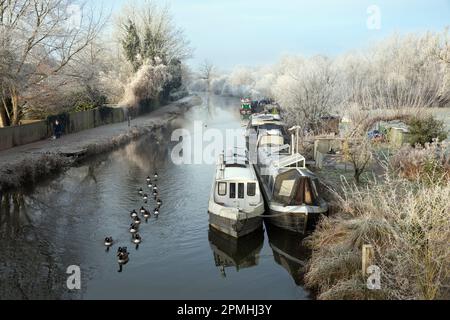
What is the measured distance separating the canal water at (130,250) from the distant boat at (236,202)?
0.58m

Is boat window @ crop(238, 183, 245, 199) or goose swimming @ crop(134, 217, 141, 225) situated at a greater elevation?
boat window @ crop(238, 183, 245, 199)

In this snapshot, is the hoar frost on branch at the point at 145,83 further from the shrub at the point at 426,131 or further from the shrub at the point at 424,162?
the shrub at the point at 424,162

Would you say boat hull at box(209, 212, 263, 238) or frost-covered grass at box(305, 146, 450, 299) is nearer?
frost-covered grass at box(305, 146, 450, 299)

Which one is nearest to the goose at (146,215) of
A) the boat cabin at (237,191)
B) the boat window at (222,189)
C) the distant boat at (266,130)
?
the boat cabin at (237,191)

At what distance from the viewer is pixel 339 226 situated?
13.7 meters

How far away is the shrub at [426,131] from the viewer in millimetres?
22422

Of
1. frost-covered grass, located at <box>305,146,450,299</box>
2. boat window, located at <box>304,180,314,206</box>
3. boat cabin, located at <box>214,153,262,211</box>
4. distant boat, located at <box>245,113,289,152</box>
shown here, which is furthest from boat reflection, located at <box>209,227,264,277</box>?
distant boat, located at <box>245,113,289,152</box>

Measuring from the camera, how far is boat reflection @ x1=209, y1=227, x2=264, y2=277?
47.2 feet

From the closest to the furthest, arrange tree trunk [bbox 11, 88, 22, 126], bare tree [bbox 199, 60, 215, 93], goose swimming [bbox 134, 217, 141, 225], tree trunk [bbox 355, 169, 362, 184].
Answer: goose swimming [bbox 134, 217, 141, 225], tree trunk [bbox 355, 169, 362, 184], tree trunk [bbox 11, 88, 22, 126], bare tree [bbox 199, 60, 215, 93]

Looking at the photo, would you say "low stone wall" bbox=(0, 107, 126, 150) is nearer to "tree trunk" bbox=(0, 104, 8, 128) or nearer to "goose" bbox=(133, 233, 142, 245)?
"tree trunk" bbox=(0, 104, 8, 128)

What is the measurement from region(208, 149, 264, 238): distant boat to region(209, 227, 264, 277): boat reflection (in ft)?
0.86

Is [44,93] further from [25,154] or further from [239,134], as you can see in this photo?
[239,134]

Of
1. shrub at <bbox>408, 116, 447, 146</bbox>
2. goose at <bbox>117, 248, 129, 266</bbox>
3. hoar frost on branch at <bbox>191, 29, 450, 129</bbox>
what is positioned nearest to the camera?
goose at <bbox>117, 248, 129, 266</bbox>

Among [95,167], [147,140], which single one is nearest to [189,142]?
[147,140]
